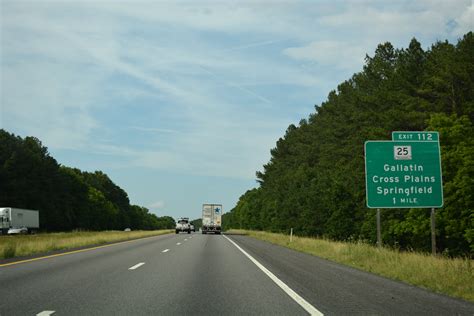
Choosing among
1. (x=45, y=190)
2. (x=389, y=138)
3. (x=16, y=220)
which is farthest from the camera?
(x=45, y=190)

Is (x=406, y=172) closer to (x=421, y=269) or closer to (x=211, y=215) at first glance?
(x=421, y=269)

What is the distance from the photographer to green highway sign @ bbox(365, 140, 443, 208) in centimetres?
1873

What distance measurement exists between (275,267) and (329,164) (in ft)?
147

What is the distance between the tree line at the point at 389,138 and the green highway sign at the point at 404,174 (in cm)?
1169

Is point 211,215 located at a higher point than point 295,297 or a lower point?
higher

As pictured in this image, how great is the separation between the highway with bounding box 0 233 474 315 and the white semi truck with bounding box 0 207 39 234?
47.3 m

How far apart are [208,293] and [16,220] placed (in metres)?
56.5

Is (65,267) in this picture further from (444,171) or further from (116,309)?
(444,171)

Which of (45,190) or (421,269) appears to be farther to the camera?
(45,190)

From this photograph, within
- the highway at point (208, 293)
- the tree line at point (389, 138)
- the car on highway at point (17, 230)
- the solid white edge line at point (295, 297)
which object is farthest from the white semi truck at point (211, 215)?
the solid white edge line at point (295, 297)

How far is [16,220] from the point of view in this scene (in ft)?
193

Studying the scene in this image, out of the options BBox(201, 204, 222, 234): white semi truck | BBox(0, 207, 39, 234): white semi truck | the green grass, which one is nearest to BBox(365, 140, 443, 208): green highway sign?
the green grass

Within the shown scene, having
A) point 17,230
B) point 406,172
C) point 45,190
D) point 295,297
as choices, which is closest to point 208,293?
point 295,297

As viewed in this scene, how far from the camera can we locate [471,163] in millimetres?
31578
